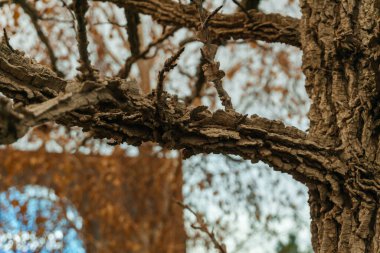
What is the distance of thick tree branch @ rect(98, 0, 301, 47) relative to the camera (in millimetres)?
2626

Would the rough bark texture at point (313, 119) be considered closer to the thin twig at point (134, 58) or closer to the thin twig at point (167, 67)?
the thin twig at point (167, 67)

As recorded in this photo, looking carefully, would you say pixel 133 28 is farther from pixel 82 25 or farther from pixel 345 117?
pixel 345 117

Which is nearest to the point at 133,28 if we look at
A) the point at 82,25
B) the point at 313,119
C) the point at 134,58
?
the point at 134,58

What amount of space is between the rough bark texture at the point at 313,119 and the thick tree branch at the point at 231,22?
119 millimetres

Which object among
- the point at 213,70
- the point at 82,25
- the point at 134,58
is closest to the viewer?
the point at 213,70

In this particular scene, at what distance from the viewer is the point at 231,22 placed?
2.73 metres

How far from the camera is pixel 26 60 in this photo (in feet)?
5.36

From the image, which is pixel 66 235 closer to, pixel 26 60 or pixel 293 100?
pixel 293 100

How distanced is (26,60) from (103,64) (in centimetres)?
620

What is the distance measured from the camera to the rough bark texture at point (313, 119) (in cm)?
158

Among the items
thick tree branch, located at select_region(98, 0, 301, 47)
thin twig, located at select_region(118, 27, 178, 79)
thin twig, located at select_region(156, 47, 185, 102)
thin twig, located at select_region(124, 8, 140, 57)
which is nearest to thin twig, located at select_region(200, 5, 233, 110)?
thin twig, located at select_region(156, 47, 185, 102)

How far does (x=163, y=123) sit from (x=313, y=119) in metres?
0.73

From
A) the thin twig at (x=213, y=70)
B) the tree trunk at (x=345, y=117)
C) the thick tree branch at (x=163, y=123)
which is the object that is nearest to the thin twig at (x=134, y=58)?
the tree trunk at (x=345, y=117)

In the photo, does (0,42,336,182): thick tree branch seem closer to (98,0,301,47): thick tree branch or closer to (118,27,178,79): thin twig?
(98,0,301,47): thick tree branch
